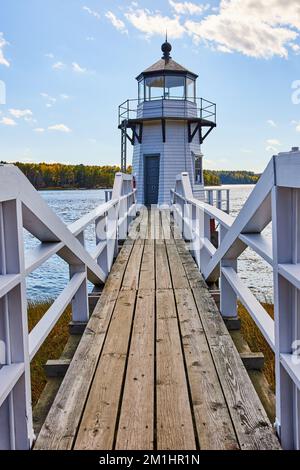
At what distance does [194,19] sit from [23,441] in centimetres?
1855

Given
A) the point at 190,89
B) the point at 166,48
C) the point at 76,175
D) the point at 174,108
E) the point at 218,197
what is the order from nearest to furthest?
the point at 218,197 < the point at 174,108 < the point at 190,89 < the point at 166,48 < the point at 76,175

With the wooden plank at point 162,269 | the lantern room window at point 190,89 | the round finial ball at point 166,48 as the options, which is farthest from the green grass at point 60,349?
the round finial ball at point 166,48

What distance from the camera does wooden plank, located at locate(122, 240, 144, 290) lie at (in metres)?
4.28

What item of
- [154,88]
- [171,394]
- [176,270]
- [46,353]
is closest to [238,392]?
[171,394]

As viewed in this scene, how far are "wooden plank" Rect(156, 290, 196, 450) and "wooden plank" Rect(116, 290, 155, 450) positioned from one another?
0.13ft

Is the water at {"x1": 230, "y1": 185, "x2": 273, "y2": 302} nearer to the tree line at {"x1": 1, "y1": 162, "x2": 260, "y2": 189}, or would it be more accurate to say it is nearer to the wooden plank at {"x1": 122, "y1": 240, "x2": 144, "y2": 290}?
the wooden plank at {"x1": 122, "y1": 240, "x2": 144, "y2": 290}

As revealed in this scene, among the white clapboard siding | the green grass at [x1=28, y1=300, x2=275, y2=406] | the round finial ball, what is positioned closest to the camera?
the green grass at [x1=28, y1=300, x2=275, y2=406]

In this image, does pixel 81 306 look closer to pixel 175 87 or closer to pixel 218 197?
pixel 218 197

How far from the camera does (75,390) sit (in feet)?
7.33

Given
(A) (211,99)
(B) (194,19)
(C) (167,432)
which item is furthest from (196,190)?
(C) (167,432)

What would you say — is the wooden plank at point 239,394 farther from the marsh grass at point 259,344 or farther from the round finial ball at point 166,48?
the round finial ball at point 166,48

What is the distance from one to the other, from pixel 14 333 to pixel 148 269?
3.19 m

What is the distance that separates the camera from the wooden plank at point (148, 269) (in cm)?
427

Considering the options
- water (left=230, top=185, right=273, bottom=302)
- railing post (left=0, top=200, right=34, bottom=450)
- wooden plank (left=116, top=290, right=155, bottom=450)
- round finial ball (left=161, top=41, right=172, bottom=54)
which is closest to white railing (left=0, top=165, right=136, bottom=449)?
railing post (left=0, top=200, right=34, bottom=450)
